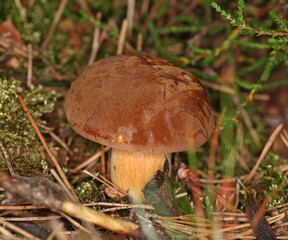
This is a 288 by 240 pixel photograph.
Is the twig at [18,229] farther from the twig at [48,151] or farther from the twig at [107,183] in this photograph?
the twig at [107,183]

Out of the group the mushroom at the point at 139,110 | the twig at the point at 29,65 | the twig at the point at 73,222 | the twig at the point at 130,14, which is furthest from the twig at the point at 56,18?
the twig at the point at 73,222

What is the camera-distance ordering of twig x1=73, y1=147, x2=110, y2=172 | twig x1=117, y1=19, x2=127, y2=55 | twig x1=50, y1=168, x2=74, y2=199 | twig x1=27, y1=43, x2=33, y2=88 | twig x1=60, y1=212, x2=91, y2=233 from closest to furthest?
twig x1=60, y1=212, x2=91, y2=233
twig x1=50, y1=168, x2=74, y2=199
twig x1=73, y1=147, x2=110, y2=172
twig x1=27, y1=43, x2=33, y2=88
twig x1=117, y1=19, x2=127, y2=55

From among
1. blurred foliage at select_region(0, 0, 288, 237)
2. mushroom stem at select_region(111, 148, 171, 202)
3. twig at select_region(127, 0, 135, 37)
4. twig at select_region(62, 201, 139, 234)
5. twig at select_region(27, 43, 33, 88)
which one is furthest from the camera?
twig at select_region(127, 0, 135, 37)

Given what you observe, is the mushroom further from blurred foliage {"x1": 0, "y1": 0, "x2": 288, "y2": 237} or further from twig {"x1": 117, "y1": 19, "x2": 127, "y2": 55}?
twig {"x1": 117, "y1": 19, "x2": 127, "y2": 55}

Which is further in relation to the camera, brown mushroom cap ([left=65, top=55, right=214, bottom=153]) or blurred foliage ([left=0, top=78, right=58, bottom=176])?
blurred foliage ([left=0, top=78, right=58, bottom=176])

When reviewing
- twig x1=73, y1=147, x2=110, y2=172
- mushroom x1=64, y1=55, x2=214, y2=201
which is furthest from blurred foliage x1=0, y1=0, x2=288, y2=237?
mushroom x1=64, y1=55, x2=214, y2=201

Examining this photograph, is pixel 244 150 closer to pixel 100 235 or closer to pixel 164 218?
pixel 164 218

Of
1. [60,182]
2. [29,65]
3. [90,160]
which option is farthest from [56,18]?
[60,182]

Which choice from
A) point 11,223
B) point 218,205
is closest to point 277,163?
point 218,205
